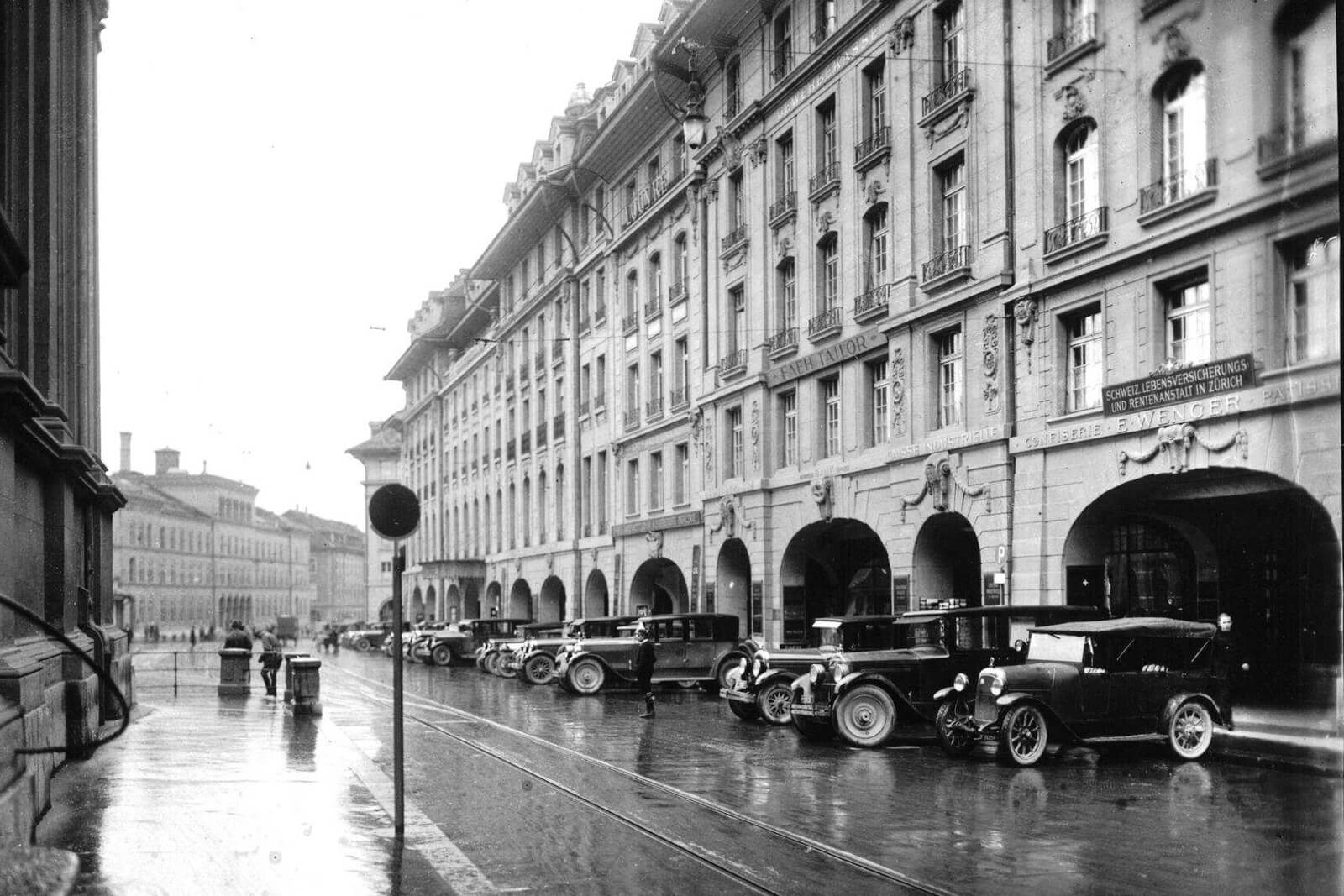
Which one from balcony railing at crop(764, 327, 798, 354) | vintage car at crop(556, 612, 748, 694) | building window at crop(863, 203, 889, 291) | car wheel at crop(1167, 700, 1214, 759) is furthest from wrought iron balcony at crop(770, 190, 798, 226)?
car wheel at crop(1167, 700, 1214, 759)

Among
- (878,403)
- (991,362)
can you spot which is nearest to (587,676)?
(878,403)

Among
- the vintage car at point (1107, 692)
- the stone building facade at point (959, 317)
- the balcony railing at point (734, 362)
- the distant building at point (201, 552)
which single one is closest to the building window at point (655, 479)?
the stone building facade at point (959, 317)

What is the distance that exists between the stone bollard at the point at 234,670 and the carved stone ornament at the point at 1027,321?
A: 1876cm

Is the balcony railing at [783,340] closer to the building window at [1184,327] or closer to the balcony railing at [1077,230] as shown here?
the balcony railing at [1077,230]

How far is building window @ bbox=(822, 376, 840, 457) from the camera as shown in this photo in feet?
99.0

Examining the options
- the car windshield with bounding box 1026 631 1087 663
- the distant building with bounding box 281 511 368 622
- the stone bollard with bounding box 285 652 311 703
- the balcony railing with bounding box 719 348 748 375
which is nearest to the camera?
the car windshield with bounding box 1026 631 1087 663

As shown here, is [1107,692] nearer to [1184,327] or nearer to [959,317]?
[1184,327]

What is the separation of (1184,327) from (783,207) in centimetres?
1961

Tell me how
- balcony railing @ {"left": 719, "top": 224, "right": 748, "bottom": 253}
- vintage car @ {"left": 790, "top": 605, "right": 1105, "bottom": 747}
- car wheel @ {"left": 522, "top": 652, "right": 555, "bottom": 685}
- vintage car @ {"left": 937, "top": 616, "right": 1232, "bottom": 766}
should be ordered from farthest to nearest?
balcony railing @ {"left": 719, "top": 224, "right": 748, "bottom": 253}, car wheel @ {"left": 522, "top": 652, "right": 555, "bottom": 685}, vintage car @ {"left": 790, "top": 605, "right": 1105, "bottom": 747}, vintage car @ {"left": 937, "top": 616, "right": 1232, "bottom": 766}

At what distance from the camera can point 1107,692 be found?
15.4 metres

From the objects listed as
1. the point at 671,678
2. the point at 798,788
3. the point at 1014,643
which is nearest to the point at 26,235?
the point at 798,788

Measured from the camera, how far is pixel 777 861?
9.37 m

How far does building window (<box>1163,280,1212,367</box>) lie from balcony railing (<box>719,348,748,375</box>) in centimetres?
1758

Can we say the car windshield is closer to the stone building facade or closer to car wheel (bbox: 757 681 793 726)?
the stone building facade
